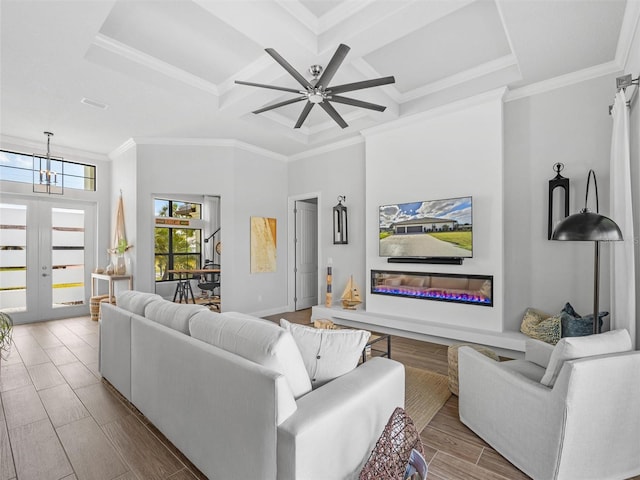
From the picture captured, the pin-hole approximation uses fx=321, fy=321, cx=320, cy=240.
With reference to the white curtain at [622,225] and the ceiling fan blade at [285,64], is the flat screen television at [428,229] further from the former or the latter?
the ceiling fan blade at [285,64]

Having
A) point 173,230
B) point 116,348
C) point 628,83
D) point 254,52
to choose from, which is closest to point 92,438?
point 116,348

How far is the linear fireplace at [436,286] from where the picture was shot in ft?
12.9

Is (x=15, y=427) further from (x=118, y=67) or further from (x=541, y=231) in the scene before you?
(x=541, y=231)

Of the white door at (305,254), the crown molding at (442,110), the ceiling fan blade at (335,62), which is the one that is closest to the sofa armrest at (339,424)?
the ceiling fan blade at (335,62)

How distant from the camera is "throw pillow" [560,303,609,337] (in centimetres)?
305

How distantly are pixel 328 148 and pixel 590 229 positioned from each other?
438 cm

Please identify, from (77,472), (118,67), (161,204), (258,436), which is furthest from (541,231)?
(161,204)

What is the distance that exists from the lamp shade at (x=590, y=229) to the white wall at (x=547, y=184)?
160cm

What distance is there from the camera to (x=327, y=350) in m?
1.75

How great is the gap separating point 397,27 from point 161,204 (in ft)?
21.8

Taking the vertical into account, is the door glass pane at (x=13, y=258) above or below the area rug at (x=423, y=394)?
above

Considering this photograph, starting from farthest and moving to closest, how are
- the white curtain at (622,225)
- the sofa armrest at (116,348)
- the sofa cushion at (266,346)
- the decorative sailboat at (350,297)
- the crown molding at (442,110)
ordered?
the decorative sailboat at (350,297) → the crown molding at (442,110) → the sofa armrest at (116,348) → the white curtain at (622,225) → the sofa cushion at (266,346)

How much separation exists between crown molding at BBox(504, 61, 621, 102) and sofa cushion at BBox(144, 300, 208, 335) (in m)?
4.16

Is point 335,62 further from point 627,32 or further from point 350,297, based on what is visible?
point 350,297
